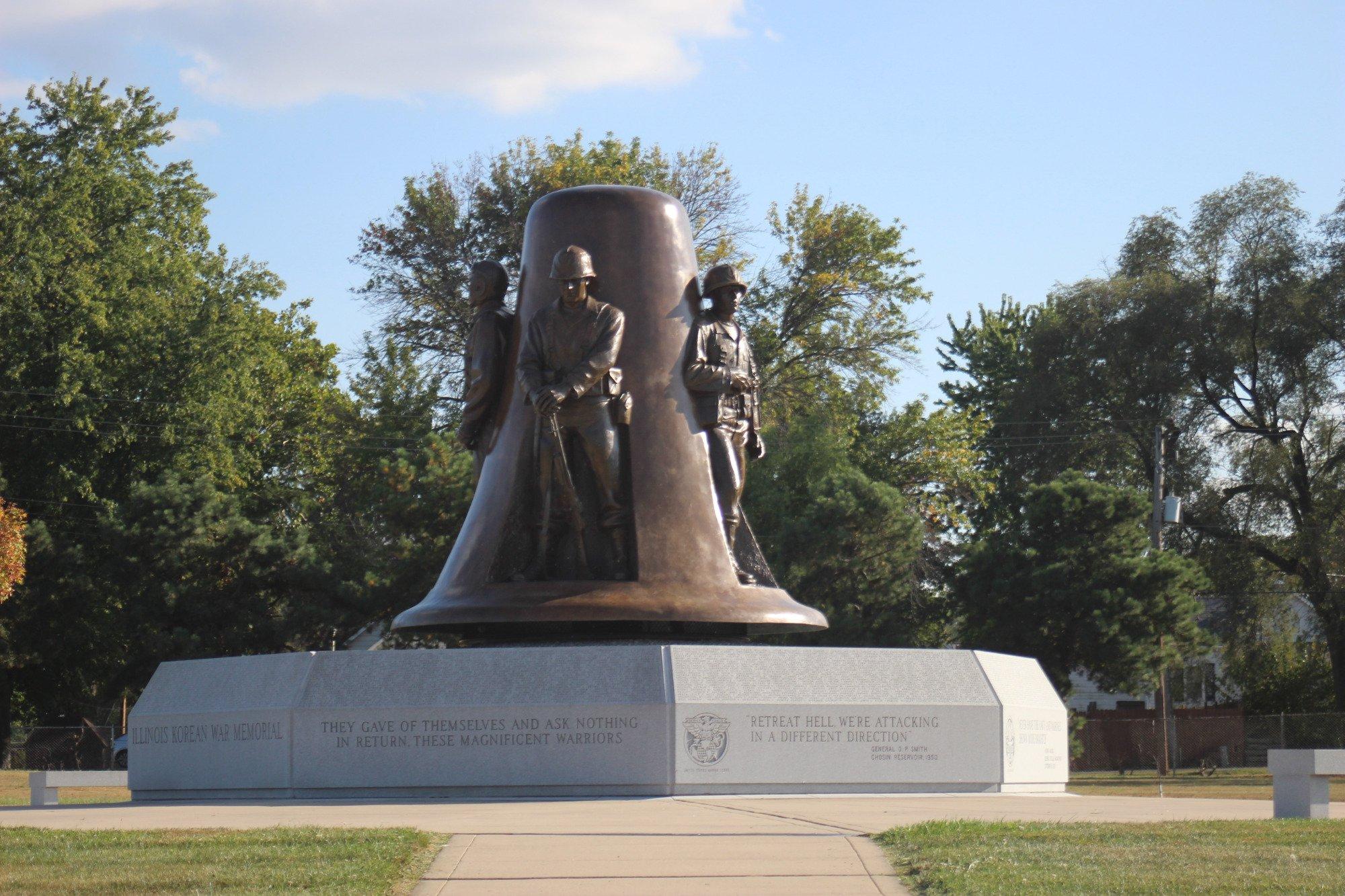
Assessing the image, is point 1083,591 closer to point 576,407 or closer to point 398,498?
point 398,498

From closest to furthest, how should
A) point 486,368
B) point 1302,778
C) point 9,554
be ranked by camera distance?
point 1302,778 < point 486,368 < point 9,554

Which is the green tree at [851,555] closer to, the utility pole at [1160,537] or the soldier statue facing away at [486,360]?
the utility pole at [1160,537]

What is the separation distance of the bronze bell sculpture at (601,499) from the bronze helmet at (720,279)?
1.14ft

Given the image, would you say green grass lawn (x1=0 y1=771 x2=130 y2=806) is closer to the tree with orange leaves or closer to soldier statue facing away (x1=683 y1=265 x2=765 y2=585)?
soldier statue facing away (x1=683 y1=265 x2=765 y2=585)

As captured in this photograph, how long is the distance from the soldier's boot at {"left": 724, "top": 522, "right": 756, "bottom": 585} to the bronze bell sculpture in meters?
0.02

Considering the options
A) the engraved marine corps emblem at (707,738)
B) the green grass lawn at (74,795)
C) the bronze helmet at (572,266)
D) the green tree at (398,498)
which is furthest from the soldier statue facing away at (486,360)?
the green tree at (398,498)

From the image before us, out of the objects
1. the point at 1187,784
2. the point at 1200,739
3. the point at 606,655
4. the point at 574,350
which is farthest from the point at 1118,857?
the point at 1200,739

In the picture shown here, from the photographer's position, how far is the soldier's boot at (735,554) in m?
14.4

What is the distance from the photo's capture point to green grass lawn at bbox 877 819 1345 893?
6941mm

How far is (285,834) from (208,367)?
29.2 meters

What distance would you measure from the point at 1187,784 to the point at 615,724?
48.9ft

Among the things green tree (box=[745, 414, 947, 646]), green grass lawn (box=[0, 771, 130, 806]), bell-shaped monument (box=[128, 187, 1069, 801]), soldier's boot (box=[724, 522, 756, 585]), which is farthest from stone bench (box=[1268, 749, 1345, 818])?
green tree (box=[745, 414, 947, 646])

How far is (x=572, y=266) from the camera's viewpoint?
14055 mm

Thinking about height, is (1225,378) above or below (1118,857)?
above
